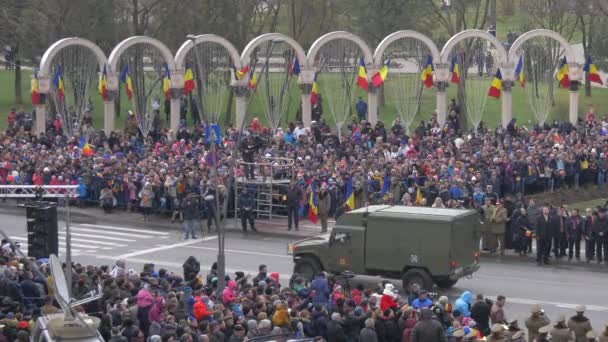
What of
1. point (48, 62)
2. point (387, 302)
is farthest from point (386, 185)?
point (48, 62)

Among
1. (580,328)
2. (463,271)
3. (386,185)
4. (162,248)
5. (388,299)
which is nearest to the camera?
(580,328)

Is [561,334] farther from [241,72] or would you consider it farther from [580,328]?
[241,72]

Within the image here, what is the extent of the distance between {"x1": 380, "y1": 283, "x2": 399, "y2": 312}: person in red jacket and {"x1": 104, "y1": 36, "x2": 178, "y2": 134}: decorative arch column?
23988 mm

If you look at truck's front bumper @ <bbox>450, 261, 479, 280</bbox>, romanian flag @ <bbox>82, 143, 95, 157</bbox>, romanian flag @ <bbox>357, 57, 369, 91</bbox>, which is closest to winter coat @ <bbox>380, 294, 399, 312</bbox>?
truck's front bumper @ <bbox>450, 261, 479, 280</bbox>

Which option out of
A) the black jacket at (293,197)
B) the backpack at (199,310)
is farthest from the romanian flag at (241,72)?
the backpack at (199,310)

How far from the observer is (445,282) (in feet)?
93.2

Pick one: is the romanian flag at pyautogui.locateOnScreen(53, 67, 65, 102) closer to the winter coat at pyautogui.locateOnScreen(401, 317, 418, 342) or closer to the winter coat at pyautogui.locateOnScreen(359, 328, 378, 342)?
the winter coat at pyautogui.locateOnScreen(401, 317, 418, 342)

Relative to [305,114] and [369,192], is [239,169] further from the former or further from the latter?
[305,114]

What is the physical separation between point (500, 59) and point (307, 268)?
19.8m

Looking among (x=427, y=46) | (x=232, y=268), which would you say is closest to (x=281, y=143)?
(x=427, y=46)

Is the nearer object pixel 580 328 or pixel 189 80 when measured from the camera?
pixel 580 328

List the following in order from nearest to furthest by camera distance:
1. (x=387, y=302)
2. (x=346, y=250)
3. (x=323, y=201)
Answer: (x=387, y=302) < (x=346, y=250) < (x=323, y=201)

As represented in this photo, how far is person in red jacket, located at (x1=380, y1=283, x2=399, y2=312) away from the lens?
2302cm

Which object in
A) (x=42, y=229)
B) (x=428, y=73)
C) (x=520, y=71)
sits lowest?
(x=42, y=229)
